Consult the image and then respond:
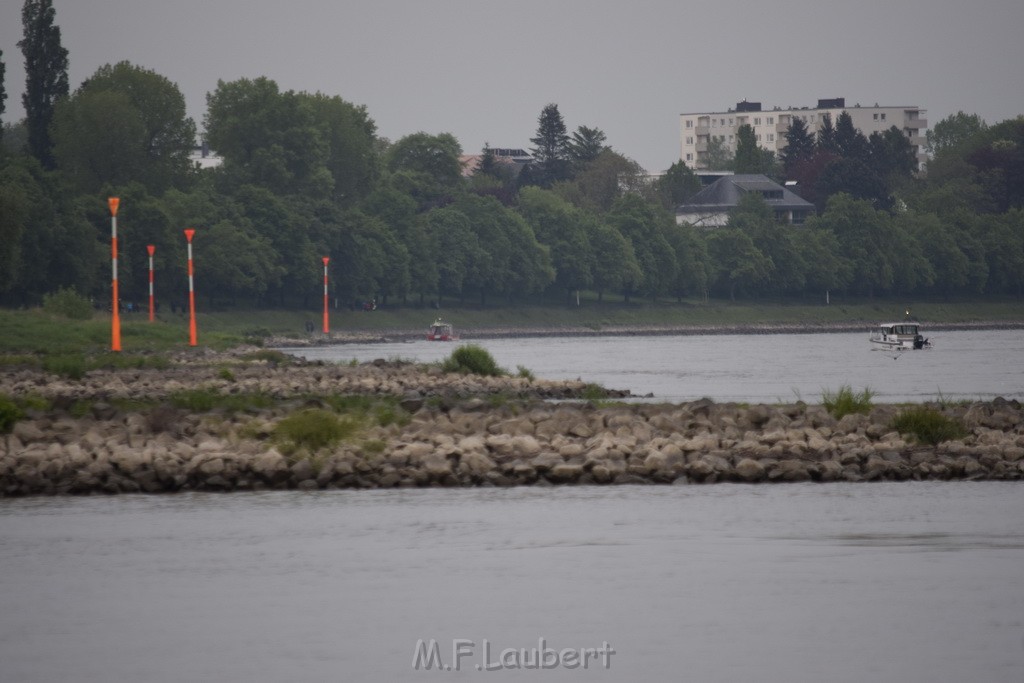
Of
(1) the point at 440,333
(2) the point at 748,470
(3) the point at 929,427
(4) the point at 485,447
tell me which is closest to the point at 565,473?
(4) the point at 485,447

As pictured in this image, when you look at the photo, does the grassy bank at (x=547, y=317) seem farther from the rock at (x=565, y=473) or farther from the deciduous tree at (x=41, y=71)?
the rock at (x=565, y=473)

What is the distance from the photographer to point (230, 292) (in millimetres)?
117250

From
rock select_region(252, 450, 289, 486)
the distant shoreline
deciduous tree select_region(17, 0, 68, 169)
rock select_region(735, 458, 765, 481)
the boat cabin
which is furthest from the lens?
the distant shoreline

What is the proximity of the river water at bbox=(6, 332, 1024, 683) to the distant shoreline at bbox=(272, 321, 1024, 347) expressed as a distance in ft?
288

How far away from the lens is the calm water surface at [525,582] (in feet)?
48.1

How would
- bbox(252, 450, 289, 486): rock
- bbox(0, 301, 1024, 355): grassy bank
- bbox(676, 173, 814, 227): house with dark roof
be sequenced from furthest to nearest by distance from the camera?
bbox(676, 173, 814, 227): house with dark roof → bbox(0, 301, 1024, 355): grassy bank → bbox(252, 450, 289, 486): rock

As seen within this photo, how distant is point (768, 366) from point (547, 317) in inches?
2937

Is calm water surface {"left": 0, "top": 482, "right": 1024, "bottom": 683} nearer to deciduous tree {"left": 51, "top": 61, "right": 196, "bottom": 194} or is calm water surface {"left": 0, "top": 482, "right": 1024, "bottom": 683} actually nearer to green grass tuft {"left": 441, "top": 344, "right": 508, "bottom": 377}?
green grass tuft {"left": 441, "top": 344, "right": 508, "bottom": 377}

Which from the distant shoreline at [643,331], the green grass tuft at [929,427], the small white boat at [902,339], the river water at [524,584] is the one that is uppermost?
the green grass tuft at [929,427]

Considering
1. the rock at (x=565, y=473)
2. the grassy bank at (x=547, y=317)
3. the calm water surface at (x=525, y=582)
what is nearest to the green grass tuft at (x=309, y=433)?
the calm water surface at (x=525, y=582)

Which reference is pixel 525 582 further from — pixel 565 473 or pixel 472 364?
pixel 472 364

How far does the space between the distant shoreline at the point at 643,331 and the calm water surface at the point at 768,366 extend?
6.96 meters

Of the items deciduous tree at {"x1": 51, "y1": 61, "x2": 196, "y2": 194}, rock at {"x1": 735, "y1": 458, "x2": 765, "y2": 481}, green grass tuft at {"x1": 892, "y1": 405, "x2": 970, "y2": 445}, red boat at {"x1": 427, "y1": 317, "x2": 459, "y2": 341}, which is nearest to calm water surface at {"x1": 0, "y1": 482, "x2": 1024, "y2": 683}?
rock at {"x1": 735, "y1": 458, "x2": 765, "y2": 481}

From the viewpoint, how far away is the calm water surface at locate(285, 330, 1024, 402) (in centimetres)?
4844
